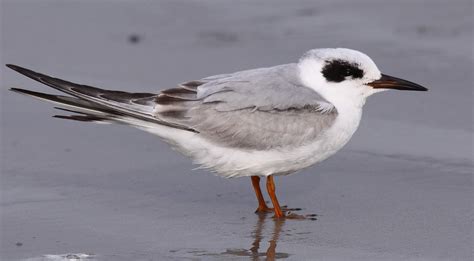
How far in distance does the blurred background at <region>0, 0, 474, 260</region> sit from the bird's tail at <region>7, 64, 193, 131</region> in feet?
1.59

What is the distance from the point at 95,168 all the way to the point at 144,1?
3603mm

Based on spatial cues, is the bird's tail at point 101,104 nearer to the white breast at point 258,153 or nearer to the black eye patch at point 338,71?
the white breast at point 258,153

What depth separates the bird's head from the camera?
234 inches

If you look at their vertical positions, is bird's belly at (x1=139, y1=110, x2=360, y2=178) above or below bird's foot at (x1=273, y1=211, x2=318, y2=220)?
above

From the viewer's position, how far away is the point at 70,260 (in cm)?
505

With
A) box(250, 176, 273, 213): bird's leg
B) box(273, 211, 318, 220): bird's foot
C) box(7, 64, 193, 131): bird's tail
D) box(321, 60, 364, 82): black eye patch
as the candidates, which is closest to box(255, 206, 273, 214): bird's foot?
box(250, 176, 273, 213): bird's leg

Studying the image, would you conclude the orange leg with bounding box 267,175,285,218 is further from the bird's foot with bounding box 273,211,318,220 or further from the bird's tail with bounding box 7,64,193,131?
the bird's tail with bounding box 7,64,193,131

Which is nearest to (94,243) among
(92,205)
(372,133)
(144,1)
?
(92,205)

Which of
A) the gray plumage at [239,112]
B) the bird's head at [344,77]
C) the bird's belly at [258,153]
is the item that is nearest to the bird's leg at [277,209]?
the bird's belly at [258,153]

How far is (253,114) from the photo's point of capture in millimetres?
5809

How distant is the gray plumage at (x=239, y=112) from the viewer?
5.79 m

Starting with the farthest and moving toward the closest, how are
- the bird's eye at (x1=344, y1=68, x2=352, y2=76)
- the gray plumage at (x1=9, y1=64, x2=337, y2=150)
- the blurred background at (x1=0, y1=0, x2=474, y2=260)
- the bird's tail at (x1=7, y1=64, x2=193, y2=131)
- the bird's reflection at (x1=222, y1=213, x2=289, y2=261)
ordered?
the bird's eye at (x1=344, y1=68, x2=352, y2=76) < the gray plumage at (x1=9, y1=64, x2=337, y2=150) < the bird's tail at (x1=7, y1=64, x2=193, y2=131) < the blurred background at (x1=0, y1=0, x2=474, y2=260) < the bird's reflection at (x1=222, y1=213, x2=289, y2=261)

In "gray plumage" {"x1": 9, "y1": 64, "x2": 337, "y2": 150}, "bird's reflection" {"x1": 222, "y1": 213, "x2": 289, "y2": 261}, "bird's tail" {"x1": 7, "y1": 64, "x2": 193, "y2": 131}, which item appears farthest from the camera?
"gray plumage" {"x1": 9, "y1": 64, "x2": 337, "y2": 150}

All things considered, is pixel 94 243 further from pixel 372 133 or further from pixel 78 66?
pixel 78 66
